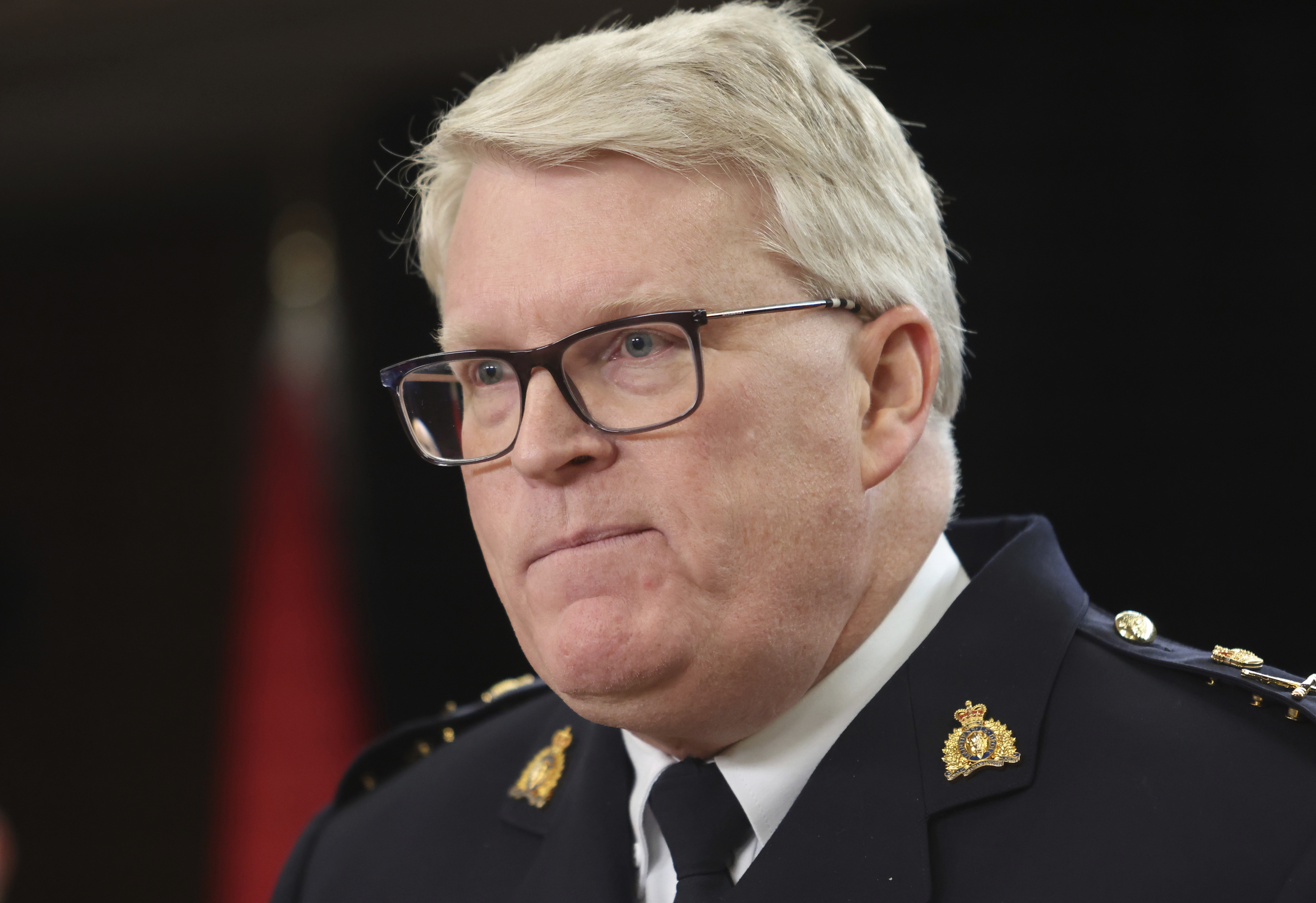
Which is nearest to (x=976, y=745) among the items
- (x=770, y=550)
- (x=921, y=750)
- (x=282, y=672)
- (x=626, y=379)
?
(x=921, y=750)

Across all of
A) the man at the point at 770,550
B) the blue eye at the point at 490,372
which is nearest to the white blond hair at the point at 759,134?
the man at the point at 770,550

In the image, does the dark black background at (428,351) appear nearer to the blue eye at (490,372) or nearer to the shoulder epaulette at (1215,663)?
the shoulder epaulette at (1215,663)

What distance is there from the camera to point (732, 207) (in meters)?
1.37

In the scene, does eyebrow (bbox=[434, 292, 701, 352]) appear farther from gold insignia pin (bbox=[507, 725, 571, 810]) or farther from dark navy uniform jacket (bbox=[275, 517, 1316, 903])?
gold insignia pin (bbox=[507, 725, 571, 810])

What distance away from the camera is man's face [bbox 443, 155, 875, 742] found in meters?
1.30

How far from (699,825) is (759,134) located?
77 centimetres

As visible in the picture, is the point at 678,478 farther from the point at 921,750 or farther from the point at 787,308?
the point at 921,750

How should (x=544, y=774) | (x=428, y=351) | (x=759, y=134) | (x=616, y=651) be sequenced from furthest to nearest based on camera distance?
1. (x=428, y=351)
2. (x=544, y=774)
3. (x=759, y=134)
4. (x=616, y=651)

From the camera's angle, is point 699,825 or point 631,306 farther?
point 699,825

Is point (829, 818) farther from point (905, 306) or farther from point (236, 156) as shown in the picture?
point (236, 156)

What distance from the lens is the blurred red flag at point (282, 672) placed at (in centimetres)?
470

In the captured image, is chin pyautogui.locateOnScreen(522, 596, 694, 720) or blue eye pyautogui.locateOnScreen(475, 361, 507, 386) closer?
chin pyautogui.locateOnScreen(522, 596, 694, 720)

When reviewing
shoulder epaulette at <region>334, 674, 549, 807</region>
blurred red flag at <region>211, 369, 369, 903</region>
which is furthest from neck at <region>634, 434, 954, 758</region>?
blurred red flag at <region>211, 369, 369, 903</region>

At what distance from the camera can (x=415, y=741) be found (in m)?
1.97
